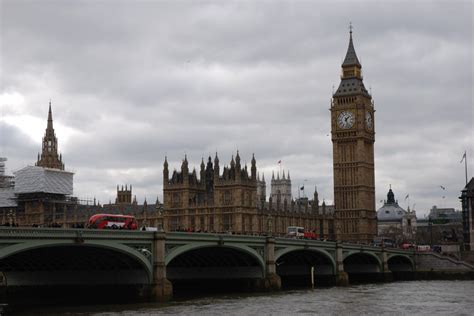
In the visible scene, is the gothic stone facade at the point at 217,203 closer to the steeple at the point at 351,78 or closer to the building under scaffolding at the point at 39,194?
the building under scaffolding at the point at 39,194

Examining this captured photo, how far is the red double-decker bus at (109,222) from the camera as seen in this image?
7012 centimetres

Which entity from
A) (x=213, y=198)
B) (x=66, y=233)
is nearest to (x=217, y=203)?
(x=213, y=198)

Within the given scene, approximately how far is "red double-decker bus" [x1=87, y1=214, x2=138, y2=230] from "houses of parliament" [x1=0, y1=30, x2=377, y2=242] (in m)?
55.5

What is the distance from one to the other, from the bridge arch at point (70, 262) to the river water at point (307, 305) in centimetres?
356

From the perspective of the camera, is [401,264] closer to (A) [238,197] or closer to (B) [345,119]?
(A) [238,197]

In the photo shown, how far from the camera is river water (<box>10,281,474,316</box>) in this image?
56281 millimetres

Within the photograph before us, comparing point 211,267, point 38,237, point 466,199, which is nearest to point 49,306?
point 38,237

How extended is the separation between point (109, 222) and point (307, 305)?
18923 millimetres

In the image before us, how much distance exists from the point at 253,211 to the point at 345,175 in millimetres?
31435

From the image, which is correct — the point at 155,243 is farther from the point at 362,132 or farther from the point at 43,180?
the point at 362,132

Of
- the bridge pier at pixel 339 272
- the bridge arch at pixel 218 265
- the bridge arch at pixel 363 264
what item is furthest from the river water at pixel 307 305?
the bridge arch at pixel 363 264

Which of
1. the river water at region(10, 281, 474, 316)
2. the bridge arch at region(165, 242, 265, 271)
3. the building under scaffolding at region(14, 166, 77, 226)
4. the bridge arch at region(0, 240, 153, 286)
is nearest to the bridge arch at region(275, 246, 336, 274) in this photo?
the bridge arch at region(165, 242, 265, 271)

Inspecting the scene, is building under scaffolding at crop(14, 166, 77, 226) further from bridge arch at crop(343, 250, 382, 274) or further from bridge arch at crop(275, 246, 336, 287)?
bridge arch at crop(275, 246, 336, 287)

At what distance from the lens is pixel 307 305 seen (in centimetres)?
6303
